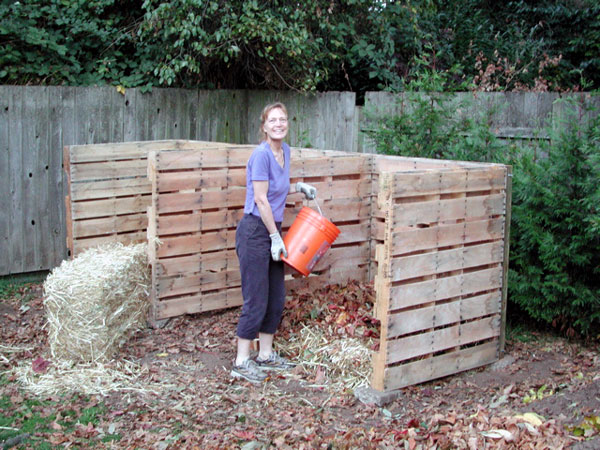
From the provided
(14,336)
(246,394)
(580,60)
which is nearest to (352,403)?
(246,394)

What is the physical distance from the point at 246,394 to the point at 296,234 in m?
Result: 1.39

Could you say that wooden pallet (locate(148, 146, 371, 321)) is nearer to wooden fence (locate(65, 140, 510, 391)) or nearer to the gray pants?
wooden fence (locate(65, 140, 510, 391))

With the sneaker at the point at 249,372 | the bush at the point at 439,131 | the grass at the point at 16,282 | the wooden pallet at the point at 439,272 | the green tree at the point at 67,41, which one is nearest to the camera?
the wooden pallet at the point at 439,272

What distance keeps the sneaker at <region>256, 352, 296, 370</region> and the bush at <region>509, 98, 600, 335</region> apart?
2.20 meters

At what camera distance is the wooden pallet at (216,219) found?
7.08 meters

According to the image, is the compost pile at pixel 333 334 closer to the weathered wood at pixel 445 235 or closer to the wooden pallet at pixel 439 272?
the wooden pallet at pixel 439 272

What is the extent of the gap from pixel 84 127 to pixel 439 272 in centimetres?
562

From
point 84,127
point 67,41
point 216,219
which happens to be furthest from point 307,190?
point 67,41

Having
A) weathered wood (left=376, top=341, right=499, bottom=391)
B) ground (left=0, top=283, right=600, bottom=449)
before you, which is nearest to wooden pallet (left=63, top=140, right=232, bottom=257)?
ground (left=0, top=283, right=600, bottom=449)

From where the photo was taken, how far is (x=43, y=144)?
9133mm

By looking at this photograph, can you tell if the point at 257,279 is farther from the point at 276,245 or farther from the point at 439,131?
the point at 439,131

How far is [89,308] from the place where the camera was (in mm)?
6363

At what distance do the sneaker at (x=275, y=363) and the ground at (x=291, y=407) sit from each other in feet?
0.54

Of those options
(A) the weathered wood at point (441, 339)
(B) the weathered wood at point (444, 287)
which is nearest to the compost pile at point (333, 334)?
(A) the weathered wood at point (441, 339)
